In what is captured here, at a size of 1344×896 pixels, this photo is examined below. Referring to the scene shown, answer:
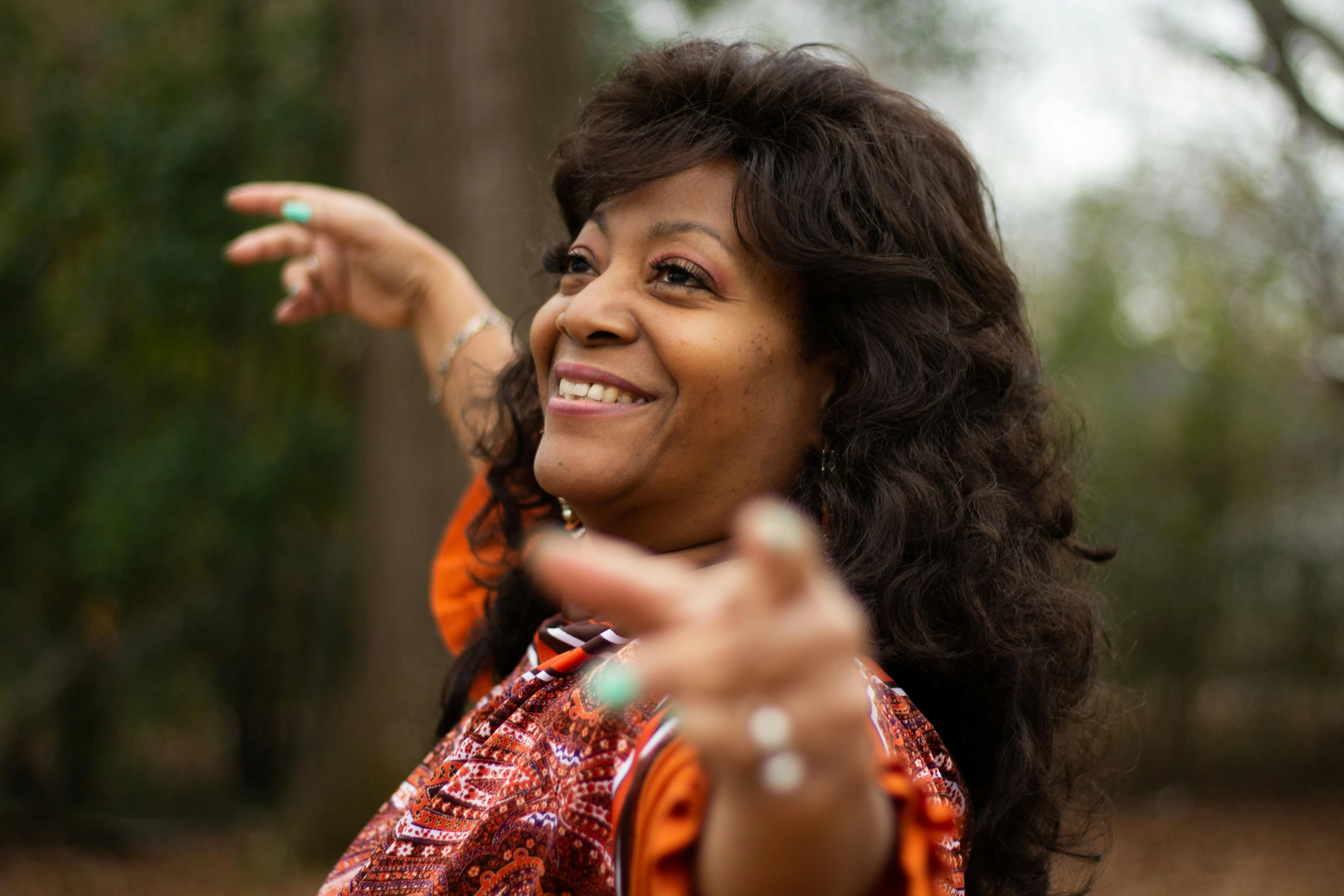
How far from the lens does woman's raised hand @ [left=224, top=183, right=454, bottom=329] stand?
2.66 meters

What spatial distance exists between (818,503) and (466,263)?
3020mm

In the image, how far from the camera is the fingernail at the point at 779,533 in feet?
2.65

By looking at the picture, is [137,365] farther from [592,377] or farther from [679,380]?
[679,380]

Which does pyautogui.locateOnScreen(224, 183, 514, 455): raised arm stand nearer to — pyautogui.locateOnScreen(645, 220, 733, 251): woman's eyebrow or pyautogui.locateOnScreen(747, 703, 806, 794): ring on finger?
pyautogui.locateOnScreen(645, 220, 733, 251): woman's eyebrow

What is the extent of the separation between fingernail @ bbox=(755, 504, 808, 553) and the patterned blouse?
1.16 feet

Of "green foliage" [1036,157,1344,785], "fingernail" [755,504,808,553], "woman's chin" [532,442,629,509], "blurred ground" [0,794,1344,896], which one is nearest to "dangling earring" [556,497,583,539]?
"woman's chin" [532,442,629,509]

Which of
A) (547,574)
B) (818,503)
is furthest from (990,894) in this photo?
(547,574)

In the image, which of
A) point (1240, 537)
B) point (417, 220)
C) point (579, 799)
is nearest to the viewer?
point (579, 799)

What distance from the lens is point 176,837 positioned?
6387 mm

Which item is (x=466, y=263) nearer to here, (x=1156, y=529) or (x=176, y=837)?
(x=176, y=837)

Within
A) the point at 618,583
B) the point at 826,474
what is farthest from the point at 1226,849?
the point at 618,583

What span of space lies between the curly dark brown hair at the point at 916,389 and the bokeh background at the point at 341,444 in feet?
7.70

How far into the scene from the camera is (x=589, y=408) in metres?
1.71

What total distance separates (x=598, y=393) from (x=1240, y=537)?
653cm
